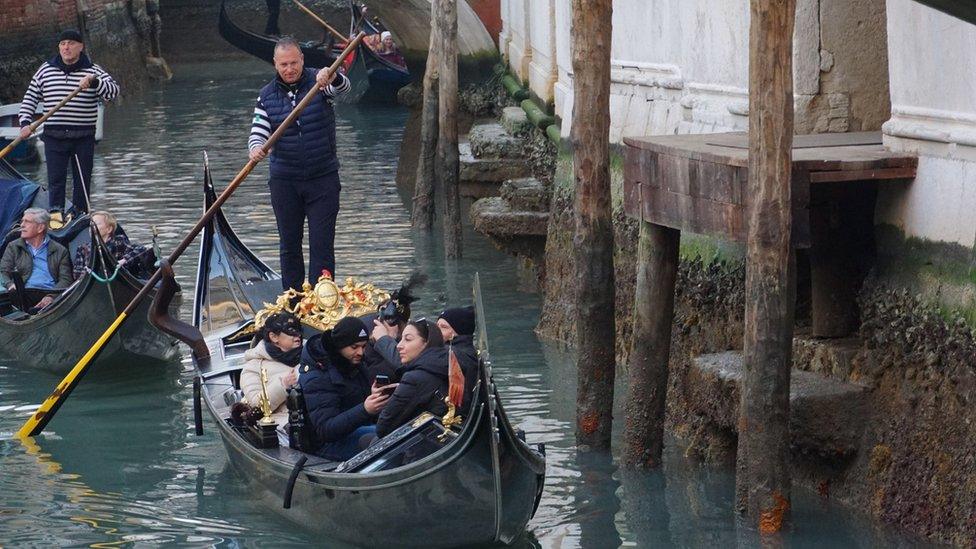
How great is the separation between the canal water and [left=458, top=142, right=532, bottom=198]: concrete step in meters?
0.30

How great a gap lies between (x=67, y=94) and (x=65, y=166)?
313mm

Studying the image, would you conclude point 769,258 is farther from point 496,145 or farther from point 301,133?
point 496,145

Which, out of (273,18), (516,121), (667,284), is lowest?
(667,284)

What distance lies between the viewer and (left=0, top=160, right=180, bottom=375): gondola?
570cm

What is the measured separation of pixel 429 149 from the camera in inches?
324

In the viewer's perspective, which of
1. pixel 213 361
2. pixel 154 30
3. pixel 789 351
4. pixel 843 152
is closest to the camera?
pixel 789 351

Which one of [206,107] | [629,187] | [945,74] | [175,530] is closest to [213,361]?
[175,530]

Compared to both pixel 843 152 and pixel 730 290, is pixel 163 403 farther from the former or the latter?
pixel 843 152

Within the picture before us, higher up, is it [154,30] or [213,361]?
[154,30]

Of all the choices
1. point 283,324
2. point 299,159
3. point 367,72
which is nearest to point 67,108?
point 299,159

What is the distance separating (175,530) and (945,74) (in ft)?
6.98

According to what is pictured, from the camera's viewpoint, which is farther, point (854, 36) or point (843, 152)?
point (854, 36)

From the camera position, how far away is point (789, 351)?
11.4 feet

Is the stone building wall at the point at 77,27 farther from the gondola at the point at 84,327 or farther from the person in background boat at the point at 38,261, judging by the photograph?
the gondola at the point at 84,327
